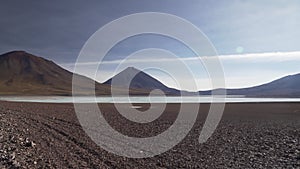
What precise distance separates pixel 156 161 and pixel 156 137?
773cm

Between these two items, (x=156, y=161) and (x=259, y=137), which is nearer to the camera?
(x=156, y=161)

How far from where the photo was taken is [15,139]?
1697 centimetres

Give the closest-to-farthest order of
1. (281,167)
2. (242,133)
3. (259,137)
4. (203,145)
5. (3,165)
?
(3,165), (281,167), (203,145), (259,137), (242,133)

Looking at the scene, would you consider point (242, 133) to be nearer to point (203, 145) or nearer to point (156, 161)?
point (203, 145)

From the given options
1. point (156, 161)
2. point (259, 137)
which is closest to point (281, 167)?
point (156, 161)

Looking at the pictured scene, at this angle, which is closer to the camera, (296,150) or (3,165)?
(3,165)

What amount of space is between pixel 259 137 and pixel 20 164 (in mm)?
15525

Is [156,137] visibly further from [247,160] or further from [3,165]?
[3,165]

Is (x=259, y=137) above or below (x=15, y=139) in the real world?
below

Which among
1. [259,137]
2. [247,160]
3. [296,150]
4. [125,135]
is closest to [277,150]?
[296,150]

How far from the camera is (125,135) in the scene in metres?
22.3

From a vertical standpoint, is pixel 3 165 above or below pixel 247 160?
above

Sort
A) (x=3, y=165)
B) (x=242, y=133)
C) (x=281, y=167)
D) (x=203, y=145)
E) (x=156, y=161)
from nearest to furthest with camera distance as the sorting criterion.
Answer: (x=3, y=165) → (x=281, y=167) → (x=156, y=161) → (x=203, y=145) → (x=242, y=133)

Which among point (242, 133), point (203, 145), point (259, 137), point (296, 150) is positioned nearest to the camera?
point (296, 150)
